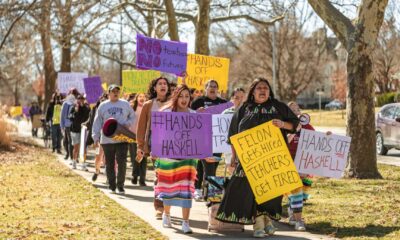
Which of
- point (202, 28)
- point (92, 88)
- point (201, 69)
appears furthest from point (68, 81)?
point (201, 69)

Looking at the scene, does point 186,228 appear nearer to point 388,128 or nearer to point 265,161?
point 265,161

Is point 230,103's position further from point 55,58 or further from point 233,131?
point 55,58

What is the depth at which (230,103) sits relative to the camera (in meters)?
11.6

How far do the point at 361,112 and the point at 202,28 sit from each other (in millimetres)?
8668

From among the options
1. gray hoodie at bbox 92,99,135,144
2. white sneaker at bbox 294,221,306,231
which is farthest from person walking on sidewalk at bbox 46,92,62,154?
white sneaker at bbox 294,221,306,231

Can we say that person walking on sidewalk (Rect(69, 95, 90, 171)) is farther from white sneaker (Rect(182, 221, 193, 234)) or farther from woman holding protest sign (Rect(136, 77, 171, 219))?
white sneaker (Rect(182, 221, 193, 234))

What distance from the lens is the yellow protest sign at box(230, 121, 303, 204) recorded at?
27.5ft

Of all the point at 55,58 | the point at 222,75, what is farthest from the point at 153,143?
the point at 55,58

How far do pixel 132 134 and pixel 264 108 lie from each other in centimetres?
400

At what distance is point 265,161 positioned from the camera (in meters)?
8.44

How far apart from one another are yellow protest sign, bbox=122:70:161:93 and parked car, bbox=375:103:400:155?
8.06m

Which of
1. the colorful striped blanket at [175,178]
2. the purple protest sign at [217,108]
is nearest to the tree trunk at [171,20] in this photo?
the purple protest sign at [217,108]

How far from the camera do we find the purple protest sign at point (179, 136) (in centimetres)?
898

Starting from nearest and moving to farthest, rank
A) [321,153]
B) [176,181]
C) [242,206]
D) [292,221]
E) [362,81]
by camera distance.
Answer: [242,206], [176,181], [292,221], [321,153], [362,81]
